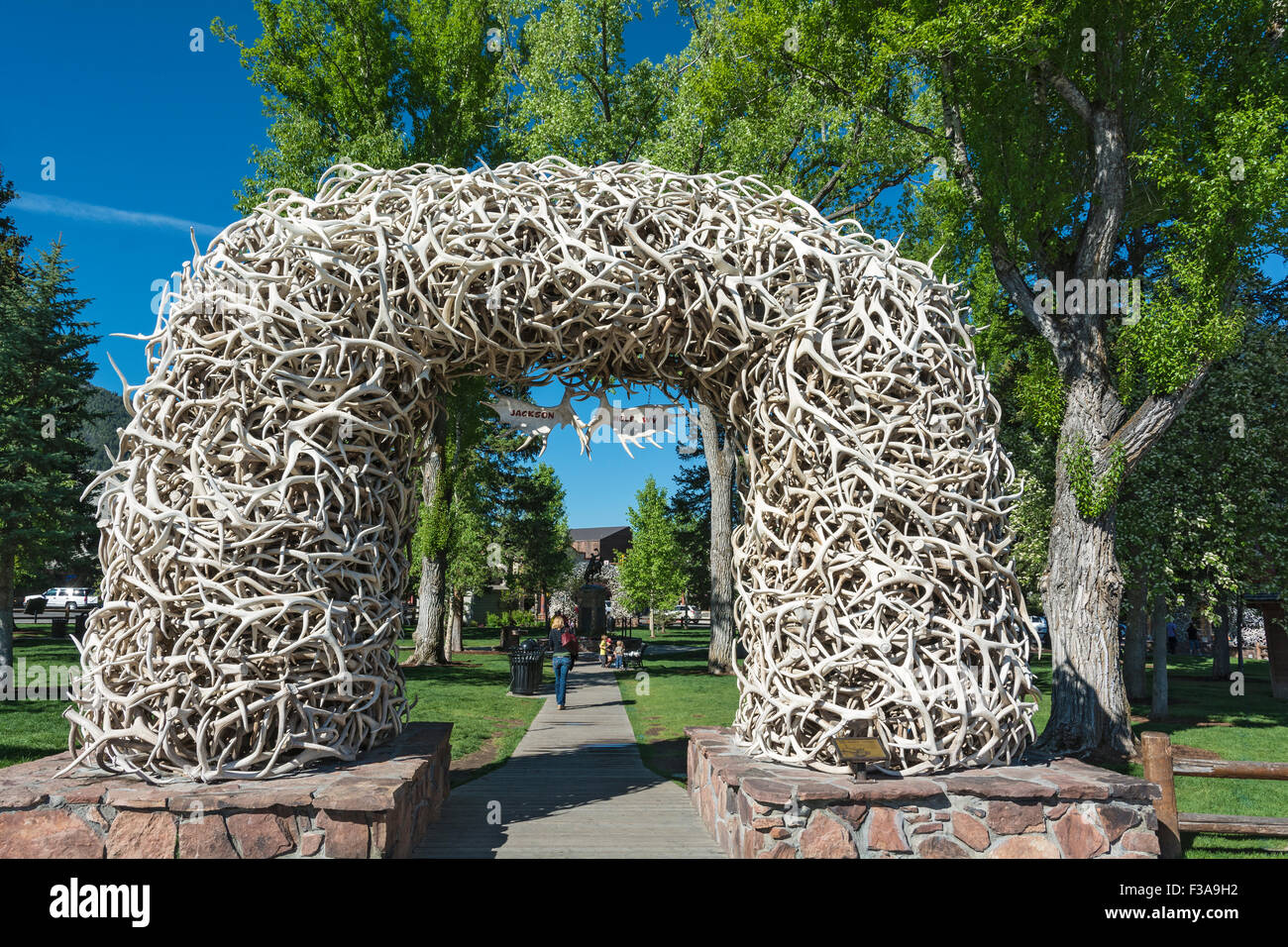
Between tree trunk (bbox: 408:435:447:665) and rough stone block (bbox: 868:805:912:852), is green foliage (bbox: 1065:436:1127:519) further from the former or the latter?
tree trunk (bbox: 408:435:447:665)

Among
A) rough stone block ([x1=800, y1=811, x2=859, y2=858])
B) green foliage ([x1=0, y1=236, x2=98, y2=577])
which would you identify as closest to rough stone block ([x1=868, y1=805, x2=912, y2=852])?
rough stone block ([x1=800, y1=811, x2=859, y2=858])

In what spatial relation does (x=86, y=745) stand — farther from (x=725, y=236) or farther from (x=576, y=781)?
(x=725, y=236)

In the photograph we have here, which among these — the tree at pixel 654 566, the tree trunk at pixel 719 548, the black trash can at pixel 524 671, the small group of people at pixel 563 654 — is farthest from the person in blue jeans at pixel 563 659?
the tree at pixel 654 566

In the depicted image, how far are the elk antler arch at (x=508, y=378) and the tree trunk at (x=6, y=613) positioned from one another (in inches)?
455

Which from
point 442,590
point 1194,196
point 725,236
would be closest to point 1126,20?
point 1194,196

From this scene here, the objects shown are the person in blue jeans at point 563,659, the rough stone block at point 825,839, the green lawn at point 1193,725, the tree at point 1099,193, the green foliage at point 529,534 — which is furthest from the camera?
the green foliage at point 529,534

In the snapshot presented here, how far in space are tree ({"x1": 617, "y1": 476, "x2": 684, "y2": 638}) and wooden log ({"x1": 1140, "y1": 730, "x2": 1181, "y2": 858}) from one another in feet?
115

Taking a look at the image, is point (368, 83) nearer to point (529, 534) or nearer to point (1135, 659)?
point (1135, 659)

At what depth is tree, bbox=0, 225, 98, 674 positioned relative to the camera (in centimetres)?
1514

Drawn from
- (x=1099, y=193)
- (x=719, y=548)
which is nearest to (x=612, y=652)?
(x=719, y=548)

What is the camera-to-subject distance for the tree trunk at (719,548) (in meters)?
18.8

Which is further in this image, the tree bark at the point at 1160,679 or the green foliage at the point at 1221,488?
the tree bark at the point at 1160,679

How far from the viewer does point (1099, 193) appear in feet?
32.1

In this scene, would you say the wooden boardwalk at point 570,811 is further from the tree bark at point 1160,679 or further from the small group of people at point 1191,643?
the small group of people at point 1191,643
